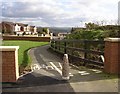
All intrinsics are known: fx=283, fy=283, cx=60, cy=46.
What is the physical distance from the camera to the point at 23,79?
819 cm

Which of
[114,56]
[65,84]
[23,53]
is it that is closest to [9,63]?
[65,84]

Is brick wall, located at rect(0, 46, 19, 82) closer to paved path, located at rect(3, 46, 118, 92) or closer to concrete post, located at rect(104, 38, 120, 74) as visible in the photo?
paved path, located at rect(3, 46, 118, 92)

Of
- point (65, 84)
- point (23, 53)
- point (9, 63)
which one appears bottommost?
point (23, 53)

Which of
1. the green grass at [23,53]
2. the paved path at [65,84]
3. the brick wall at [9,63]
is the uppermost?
the brick wall at [9,63]

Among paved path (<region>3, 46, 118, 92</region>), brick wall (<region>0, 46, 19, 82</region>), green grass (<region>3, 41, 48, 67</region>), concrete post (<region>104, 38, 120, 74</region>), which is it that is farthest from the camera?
green grass (<region>3, 41, 48, 67</region>)

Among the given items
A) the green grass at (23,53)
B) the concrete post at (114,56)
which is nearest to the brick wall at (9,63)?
the concrete post at (114,56)

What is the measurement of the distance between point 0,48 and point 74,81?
7.34 ft

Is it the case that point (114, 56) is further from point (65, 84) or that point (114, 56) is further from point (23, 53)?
point (23, 53)

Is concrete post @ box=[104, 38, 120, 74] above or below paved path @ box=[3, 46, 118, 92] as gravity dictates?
above

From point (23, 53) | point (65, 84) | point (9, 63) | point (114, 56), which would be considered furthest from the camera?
point (23, 53)

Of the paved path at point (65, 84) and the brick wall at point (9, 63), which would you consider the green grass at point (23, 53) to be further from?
the brick wall at point (9, 63)

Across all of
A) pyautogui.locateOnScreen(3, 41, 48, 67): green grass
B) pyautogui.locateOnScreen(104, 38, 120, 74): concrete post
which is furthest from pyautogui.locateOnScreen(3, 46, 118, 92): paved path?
pyautogui.locateOnScreen(3, 41, 48, 67): green grass

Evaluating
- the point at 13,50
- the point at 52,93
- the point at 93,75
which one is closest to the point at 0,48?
the point at 13,50

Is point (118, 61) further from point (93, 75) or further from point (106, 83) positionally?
point (106, 83)
